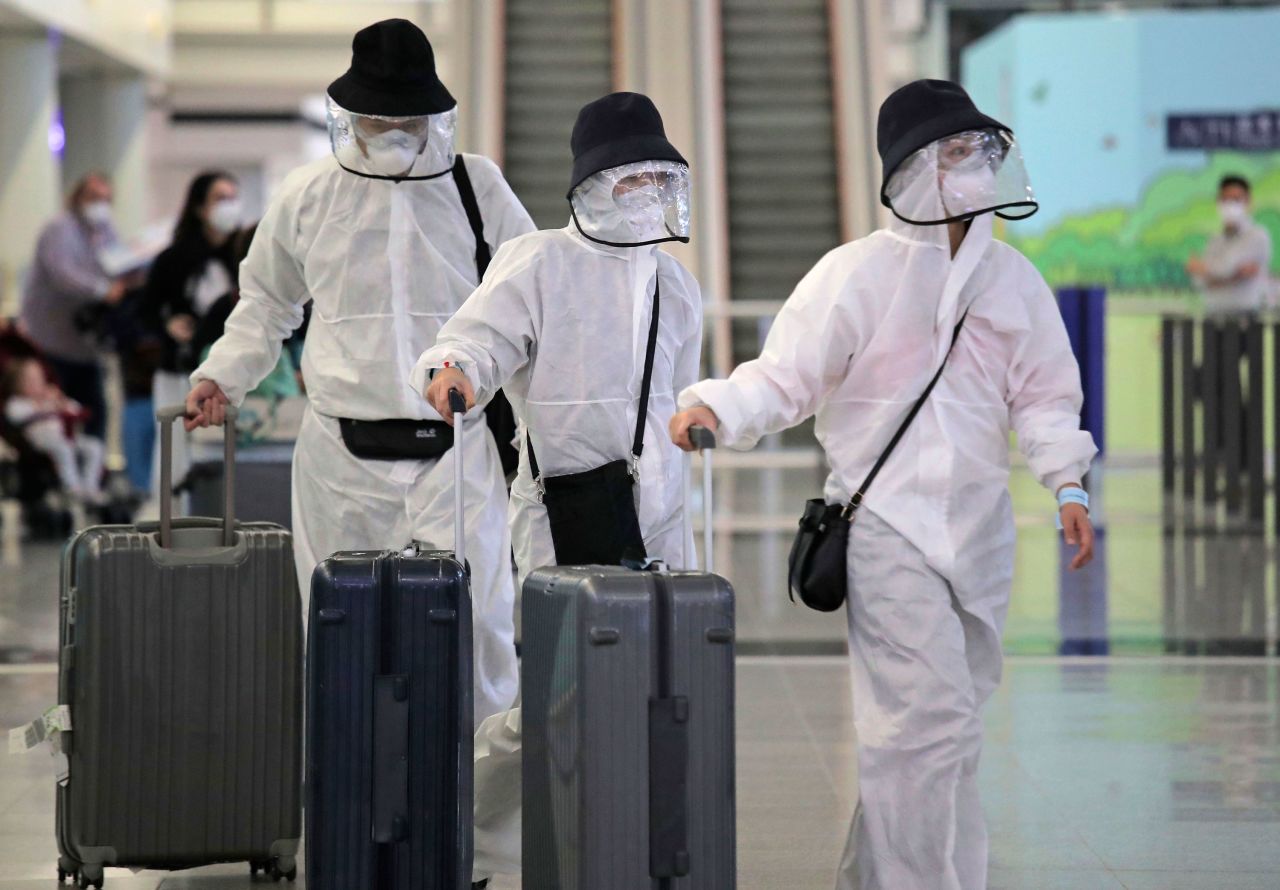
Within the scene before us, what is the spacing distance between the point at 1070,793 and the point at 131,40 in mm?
17665

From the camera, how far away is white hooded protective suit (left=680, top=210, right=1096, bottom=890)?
127 inches

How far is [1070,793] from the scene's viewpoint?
178 inches

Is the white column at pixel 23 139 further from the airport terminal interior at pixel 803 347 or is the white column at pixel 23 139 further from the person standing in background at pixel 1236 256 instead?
the person standing in background at pixel 1236 256

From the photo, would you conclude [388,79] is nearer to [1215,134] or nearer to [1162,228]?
[1162,228]

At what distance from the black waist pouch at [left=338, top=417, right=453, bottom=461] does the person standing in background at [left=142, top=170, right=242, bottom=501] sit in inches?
168

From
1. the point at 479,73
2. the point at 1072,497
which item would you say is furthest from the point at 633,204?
the point at 479,73

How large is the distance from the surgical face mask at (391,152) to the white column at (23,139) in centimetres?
1416

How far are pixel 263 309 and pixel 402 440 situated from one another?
0.49m

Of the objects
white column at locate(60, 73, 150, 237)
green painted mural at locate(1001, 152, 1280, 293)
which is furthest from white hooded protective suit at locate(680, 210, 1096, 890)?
white column at locate(60, 73, 150, 237)

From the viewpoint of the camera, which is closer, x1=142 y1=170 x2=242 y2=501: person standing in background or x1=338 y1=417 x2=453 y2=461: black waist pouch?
x1=338 y1=417 x2=453 y2=461: black waist pouch

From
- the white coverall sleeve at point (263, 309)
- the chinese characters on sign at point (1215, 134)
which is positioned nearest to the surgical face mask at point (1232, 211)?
the chinese characters on sign at point (1215, 134)

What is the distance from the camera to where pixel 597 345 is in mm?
3527

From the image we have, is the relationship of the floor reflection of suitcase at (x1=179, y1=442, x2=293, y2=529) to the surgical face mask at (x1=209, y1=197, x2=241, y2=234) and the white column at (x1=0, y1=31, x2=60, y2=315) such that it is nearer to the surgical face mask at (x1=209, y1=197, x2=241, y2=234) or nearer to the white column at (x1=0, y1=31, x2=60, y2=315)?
the surgical face mask at (x1=209, y1=197, x2=241, y2=234)

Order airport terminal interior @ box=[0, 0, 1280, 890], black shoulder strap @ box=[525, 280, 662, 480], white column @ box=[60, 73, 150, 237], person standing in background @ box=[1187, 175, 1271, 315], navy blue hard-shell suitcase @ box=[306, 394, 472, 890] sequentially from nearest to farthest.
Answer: navy blue hard-shell suitcase @ box=[306, 394, 472, 890] → black shoulder strap @ box=[525, 280, 662, 480] → airport terminal interior @ box=[0, 0, 1280, 890] → person standing in background @ box=[1187, 175, 1271, 315] → white column @ box=[60, 73, 150, 237]
